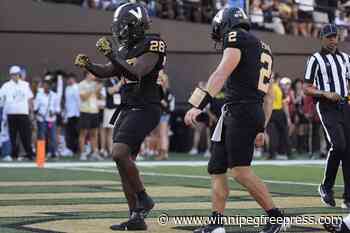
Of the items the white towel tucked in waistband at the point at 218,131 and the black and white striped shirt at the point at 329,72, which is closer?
the white towel tucked in waistband at the point at 218,131

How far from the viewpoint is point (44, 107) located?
2144 cm

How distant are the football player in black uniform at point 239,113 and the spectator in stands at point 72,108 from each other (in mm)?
13465

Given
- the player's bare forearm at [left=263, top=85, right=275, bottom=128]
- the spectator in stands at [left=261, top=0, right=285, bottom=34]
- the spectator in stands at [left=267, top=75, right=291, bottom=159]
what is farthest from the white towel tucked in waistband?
the spectator in stands at [left=261, top=0, right=285, bottom=34]

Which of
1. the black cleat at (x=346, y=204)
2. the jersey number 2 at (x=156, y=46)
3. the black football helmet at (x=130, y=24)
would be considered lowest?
the black cleat at (x=346, y=204)

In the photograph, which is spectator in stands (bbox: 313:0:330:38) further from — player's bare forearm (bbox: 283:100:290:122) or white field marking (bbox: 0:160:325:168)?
white field marking (bbox: 0:160:325:168)

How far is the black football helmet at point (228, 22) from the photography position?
8148 mm

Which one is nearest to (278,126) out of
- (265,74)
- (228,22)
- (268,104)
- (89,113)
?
(89,113)

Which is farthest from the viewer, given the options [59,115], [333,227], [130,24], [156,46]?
[59,115]

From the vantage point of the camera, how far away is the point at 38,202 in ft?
36.0

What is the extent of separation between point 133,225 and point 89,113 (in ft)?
41.5

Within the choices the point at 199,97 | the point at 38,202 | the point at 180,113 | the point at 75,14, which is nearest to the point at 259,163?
the point at 180,113

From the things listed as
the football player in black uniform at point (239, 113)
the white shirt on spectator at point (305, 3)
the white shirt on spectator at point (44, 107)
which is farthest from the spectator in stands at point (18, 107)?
the football player in black uniform at point (239, 113)

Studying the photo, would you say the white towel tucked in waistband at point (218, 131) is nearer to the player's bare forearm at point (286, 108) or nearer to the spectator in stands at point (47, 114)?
the spectator in stands at point (47, 114)

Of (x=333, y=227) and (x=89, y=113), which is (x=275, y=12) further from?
(x=333, y=227)
